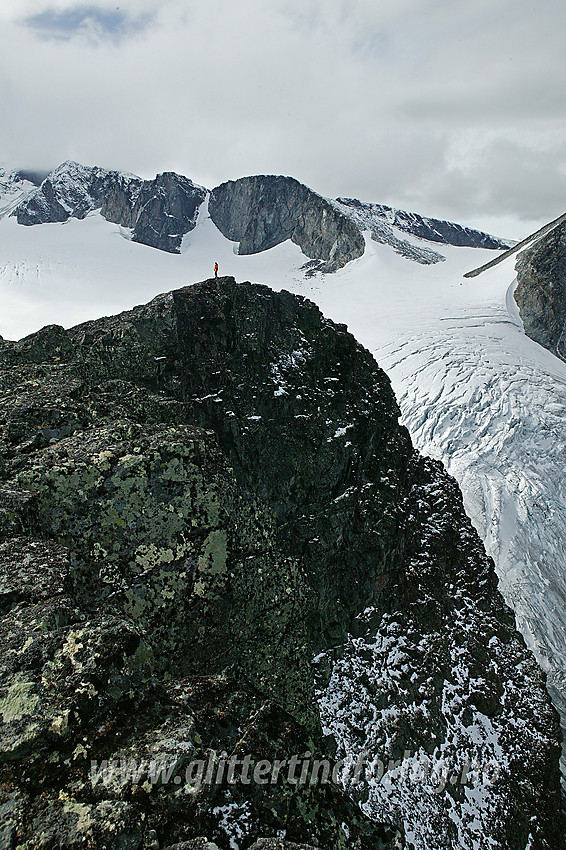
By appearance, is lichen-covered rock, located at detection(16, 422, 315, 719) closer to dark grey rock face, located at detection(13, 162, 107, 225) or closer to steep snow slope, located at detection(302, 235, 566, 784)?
steep snow slope, located at detection(302, 235, 566, 784)

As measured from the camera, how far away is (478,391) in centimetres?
3631

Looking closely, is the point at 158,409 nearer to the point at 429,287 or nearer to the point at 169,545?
the point at 169,545

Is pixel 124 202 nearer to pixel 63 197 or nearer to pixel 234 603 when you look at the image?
pixel 63 197

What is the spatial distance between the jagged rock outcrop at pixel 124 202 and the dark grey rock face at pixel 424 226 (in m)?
45.8

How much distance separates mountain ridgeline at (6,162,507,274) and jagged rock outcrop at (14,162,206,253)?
0.75 feet

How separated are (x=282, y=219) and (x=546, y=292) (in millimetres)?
80121

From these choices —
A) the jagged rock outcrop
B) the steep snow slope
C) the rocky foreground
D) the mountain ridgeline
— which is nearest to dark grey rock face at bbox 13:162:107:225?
the jagged rock outcrop

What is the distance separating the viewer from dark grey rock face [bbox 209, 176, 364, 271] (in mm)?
94250

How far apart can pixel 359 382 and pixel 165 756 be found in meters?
14.9

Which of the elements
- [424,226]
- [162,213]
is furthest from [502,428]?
[162,213]

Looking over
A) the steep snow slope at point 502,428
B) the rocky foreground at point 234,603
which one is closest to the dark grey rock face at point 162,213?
the steep snow slope at point 502,428

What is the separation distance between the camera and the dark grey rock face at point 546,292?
49.4 metres

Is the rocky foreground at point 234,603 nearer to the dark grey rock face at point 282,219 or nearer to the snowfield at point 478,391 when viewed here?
the snowfield at point 478,391

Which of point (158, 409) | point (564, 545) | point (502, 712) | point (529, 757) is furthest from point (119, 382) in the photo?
point (564, 545)
